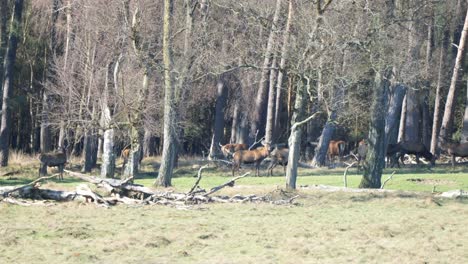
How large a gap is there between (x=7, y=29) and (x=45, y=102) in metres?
5.79

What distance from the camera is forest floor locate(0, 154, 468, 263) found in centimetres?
1652

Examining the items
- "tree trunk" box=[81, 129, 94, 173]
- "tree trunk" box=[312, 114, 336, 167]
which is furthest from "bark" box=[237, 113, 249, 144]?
"tree trunk" box=[81, 129, 94, 173]

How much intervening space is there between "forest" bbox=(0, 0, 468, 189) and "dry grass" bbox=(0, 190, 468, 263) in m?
4.91

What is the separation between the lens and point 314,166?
148ft

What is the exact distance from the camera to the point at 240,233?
19.2 m

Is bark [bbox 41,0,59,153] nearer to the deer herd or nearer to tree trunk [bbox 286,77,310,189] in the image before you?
the deer herd

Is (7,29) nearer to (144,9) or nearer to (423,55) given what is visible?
(144,9)

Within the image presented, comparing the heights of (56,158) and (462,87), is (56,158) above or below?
below

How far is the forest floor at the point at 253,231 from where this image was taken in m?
16.5

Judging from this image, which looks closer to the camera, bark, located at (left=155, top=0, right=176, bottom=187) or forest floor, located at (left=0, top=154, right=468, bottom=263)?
forest floor, located at (left=0, top=154, right=468, bottom=263)

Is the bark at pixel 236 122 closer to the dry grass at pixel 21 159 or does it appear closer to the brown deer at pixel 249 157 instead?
the dry grass at pixel 21 159

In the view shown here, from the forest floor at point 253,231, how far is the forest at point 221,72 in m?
3.85

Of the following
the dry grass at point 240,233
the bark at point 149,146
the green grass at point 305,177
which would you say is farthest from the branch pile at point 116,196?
the bark at point 149,146

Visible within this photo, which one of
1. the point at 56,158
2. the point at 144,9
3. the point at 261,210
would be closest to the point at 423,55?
the point at 144,9
